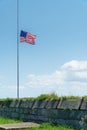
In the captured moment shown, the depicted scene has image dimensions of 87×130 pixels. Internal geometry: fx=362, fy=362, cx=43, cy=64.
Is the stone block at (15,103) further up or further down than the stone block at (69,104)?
further down

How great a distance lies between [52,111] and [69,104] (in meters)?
1.00

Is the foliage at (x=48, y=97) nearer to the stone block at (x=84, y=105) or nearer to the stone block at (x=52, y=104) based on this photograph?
the stone block at (x=52, y=104)

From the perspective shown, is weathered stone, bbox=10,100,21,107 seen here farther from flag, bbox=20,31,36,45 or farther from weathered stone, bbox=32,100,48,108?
flag, bbox=20,31,36,45

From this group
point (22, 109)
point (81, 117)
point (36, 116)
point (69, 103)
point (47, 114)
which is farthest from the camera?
point (22, 109)

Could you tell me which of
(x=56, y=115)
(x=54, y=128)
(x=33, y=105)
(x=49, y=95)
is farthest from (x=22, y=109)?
(x=54, y=128)

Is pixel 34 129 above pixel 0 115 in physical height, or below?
above

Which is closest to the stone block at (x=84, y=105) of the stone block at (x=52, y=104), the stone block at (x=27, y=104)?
the stone block at (x=52, y=104)

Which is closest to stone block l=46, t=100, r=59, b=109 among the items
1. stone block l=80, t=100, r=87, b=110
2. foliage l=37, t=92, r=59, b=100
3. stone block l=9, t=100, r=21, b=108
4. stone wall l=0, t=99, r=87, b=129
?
stone wall l=0, t=99, r=87, b=129

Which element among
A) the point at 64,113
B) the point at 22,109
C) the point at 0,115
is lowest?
the point at 0,115

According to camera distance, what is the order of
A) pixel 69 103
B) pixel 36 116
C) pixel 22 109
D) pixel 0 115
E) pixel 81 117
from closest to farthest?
1. pixel 81 117
2. pixel 69 103
3. pixel 36 116
4. pixel 22 109
5. pixel 0 115

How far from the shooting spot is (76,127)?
9.96m

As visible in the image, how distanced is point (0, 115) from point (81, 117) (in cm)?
698

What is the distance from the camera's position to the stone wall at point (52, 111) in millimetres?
9977

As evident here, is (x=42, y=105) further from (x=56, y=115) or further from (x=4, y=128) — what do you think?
(x=4, y=128)
